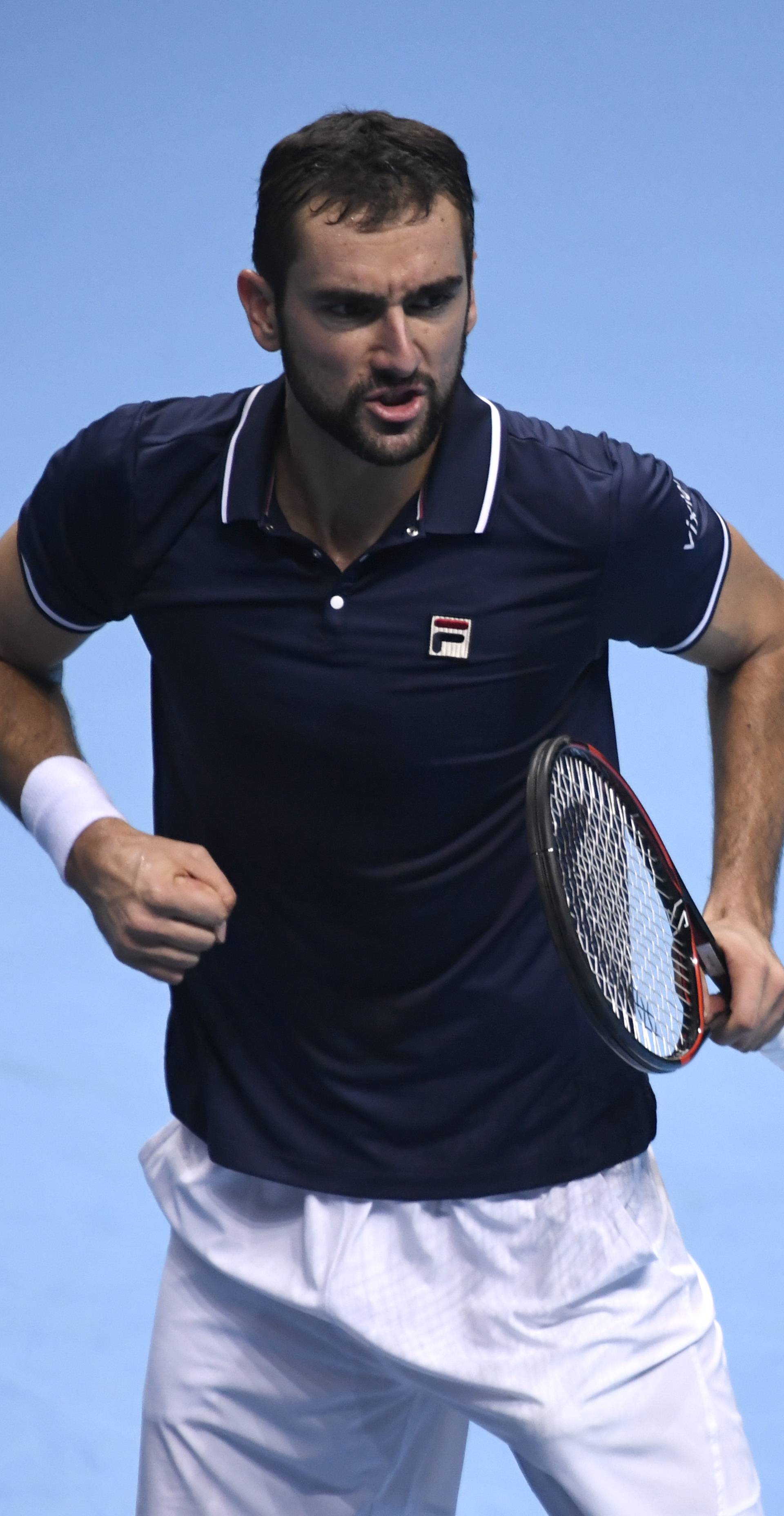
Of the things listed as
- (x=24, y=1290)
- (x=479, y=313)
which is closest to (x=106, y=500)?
(x=24, y=1290)

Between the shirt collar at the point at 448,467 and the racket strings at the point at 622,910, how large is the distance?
0.23 meters

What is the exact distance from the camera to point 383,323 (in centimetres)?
161

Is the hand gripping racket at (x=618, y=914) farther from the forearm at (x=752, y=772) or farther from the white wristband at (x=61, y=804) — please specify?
the white wristband at (x=61, y=804)

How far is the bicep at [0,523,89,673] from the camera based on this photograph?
1878 millimetres

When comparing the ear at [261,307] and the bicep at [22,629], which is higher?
the ear at [261,307]

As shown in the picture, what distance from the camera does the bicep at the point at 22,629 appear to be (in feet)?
6.16

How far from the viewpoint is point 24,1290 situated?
125 inches

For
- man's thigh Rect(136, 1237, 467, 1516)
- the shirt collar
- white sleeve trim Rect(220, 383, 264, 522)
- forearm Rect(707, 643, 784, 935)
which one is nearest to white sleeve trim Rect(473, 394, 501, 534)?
the shirt collar

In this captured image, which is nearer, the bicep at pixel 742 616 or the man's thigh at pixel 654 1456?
the man's thigh at pixel 654 1456

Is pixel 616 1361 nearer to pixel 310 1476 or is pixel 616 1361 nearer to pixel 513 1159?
pixel 513 1159

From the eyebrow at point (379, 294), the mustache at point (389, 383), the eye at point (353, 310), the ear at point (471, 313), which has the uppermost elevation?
the ear at point (471, 313)

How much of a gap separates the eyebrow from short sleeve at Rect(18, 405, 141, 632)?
24 centimetres

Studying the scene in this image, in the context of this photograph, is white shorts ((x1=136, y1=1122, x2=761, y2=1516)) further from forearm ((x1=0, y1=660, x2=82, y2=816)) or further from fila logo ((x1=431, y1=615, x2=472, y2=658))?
fila logo ((x1=431, y1=615, x2=472, y2=658))

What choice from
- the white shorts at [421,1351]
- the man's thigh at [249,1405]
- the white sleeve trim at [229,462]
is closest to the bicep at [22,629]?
the white sleeve trim at [229,462]
